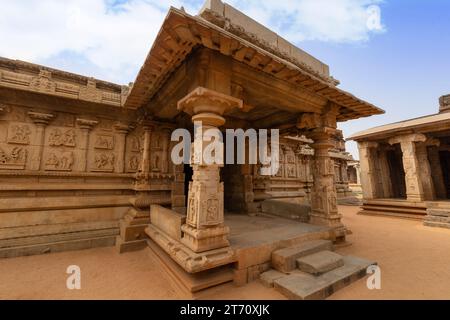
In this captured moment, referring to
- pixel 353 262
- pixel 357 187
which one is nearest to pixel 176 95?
pixel 353 262

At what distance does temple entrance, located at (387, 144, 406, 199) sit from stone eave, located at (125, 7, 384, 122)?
9.63 m

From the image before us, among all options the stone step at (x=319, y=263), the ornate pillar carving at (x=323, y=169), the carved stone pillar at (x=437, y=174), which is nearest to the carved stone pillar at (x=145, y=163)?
the stone step at (x=319, y=263)

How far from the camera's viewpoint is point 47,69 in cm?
550

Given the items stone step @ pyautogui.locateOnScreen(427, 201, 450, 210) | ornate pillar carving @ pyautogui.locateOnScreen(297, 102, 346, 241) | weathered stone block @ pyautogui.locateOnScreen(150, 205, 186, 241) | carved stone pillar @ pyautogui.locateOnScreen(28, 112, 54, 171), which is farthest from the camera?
stone step @ pyautogui.locateOnScreen(427, 201, 450, 210)

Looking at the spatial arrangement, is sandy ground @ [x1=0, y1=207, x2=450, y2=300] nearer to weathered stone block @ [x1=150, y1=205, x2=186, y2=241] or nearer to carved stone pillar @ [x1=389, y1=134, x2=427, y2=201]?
weathered stone block @ [x1=150, y1=205, x2=186, y2=241]

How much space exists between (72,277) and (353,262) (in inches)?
207

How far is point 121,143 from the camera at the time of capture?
6.02 metres

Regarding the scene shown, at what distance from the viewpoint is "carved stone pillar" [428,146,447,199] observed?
1073 cm

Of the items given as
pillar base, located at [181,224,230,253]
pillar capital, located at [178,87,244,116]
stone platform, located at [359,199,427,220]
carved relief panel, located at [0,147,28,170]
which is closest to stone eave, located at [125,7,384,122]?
pillar capital, located at [178,87,244,116]

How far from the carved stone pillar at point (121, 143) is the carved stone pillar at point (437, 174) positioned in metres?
15.6

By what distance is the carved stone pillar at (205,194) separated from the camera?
9.93 feet

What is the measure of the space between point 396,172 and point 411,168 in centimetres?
419
